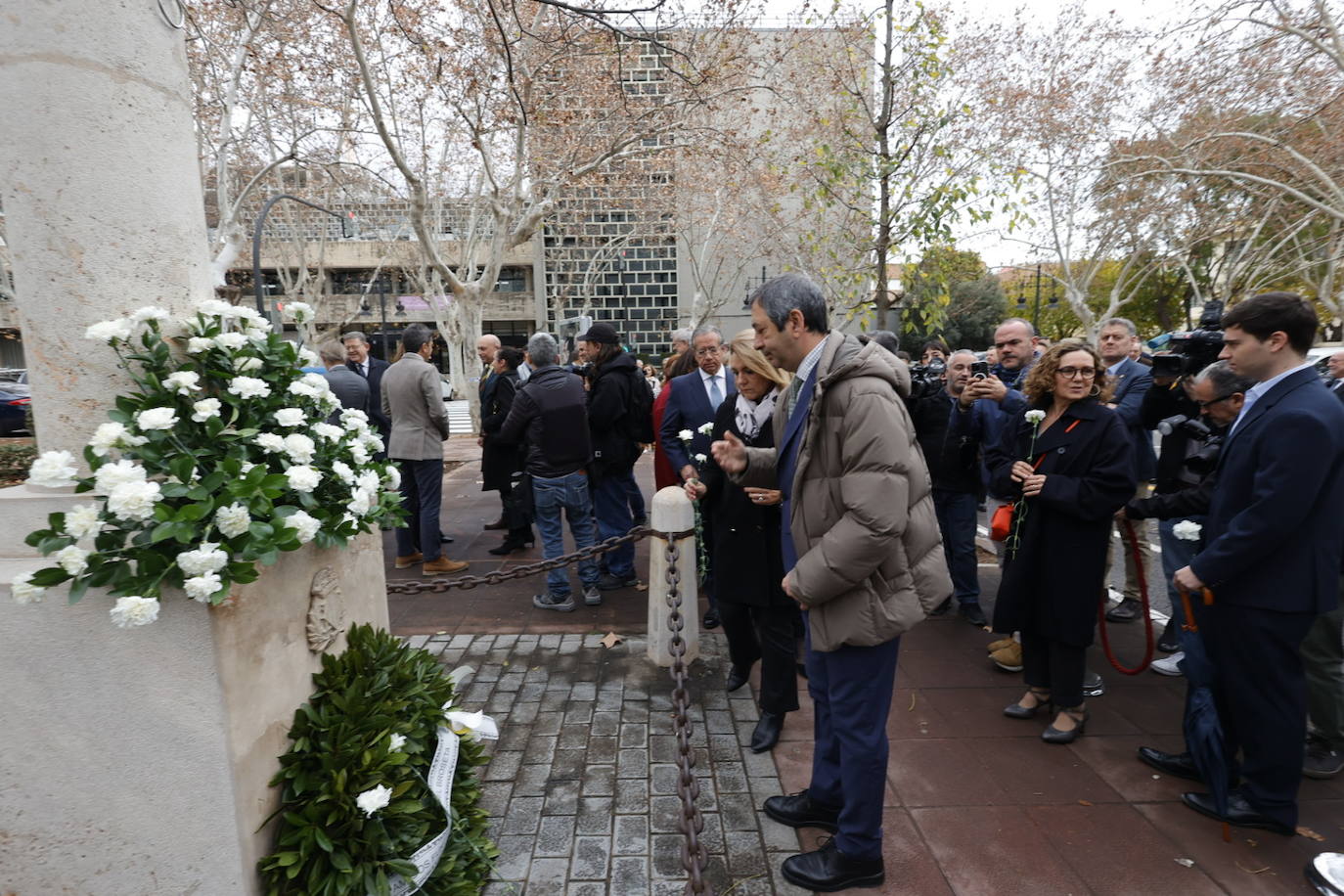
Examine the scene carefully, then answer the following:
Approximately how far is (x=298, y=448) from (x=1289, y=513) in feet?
11.5

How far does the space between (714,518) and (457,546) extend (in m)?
4.57

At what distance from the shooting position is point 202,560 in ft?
6.47

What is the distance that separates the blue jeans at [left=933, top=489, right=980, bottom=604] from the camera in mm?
5305

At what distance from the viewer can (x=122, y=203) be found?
2229 mm

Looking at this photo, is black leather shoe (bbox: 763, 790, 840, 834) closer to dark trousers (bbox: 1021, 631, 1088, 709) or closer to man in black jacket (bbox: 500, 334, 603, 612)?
dark trousers (bbox: 1021, 631, 1088, 709)

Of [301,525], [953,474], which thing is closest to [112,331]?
[301,525]

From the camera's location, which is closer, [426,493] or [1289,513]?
[1289,513]

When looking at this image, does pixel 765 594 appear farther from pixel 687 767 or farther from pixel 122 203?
pixel 122 203

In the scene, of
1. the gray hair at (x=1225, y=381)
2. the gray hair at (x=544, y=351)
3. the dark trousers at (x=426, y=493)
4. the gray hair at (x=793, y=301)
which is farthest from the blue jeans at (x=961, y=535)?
the dark trousers at (x=426, y=493)

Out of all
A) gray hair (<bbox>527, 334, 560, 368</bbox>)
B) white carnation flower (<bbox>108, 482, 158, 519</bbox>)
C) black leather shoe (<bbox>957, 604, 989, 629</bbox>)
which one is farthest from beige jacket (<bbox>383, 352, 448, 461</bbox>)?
black leather shoe (<bbox>957, 604, 989, 629</bbox>)

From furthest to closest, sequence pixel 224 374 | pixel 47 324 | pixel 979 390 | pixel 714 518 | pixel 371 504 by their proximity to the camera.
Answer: pixel 979 390 → pixel 714 518 → pixel 371 504 → pixel 224 374 → pixel 47 324

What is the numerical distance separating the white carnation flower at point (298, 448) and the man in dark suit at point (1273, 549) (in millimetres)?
3315

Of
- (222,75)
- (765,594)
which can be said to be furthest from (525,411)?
(222,75)

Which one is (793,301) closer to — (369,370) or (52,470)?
(52,470)
